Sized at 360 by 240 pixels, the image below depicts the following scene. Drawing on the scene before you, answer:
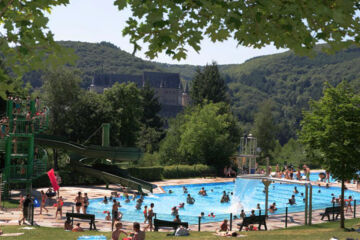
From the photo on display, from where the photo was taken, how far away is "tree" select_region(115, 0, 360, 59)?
586cm

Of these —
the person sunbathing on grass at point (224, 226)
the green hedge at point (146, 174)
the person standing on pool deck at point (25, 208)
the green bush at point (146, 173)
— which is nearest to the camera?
the person sunbathing on grass at point (224, 226)

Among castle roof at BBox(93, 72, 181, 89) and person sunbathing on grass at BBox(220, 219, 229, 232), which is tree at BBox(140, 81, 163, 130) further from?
castle roof at BBox(93, 72, 181, 89)

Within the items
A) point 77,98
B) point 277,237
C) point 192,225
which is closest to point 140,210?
point 192,225

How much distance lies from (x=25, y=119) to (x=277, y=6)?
73.5ft

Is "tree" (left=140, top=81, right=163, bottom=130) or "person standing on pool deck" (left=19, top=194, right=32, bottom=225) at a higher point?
"tree" (left=140, top=81, right=163, bottom=130)

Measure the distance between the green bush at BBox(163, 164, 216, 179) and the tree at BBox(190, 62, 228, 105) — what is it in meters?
31.9

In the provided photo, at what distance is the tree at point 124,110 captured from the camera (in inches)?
1875

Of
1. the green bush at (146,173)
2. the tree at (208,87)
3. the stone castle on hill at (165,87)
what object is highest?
the stone castle on hill at (165,87)

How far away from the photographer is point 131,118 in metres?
49.3

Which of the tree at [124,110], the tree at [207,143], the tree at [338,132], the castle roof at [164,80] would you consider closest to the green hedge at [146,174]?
the tree at [207,143]

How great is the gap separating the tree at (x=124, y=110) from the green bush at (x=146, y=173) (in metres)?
7.89

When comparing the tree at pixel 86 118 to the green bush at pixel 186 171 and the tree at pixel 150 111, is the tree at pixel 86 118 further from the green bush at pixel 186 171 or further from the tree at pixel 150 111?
the tree at pixel 150 111

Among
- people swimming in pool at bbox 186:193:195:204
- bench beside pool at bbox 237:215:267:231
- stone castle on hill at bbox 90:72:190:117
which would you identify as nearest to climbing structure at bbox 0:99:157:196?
people swimming in pool at bbox 186:193:195:204

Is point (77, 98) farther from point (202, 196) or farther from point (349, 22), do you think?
point (349, 22)
